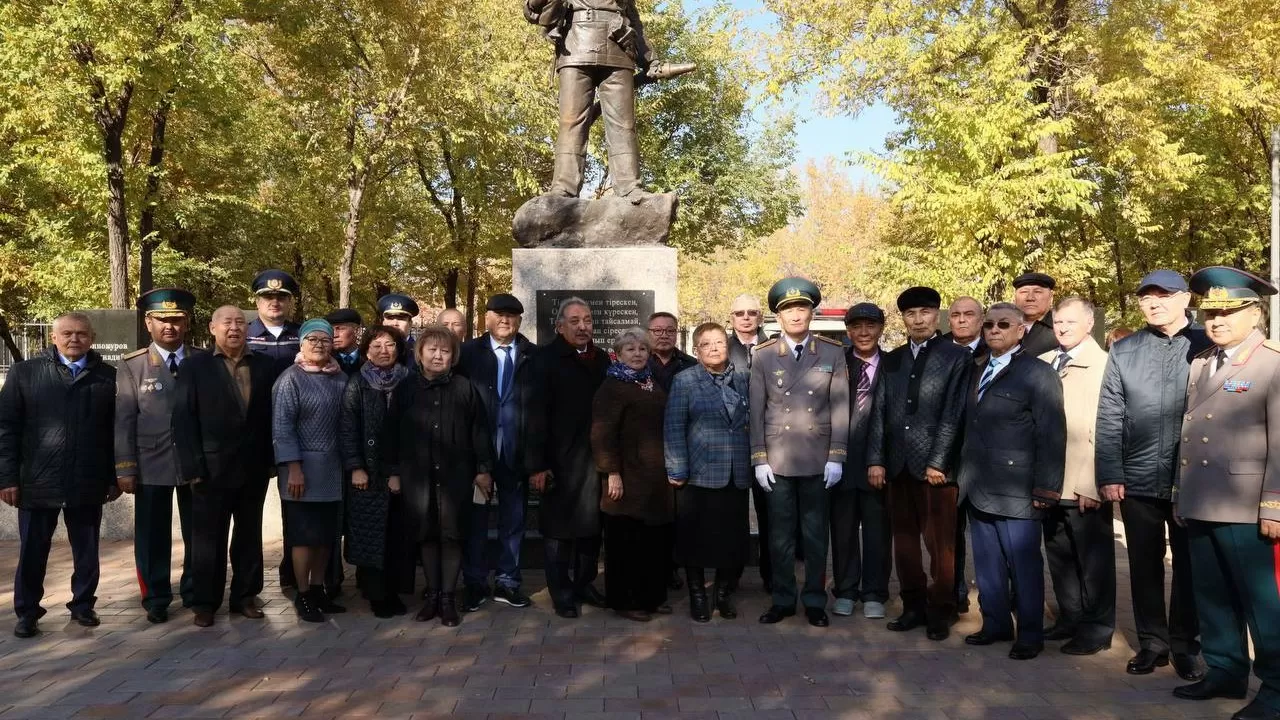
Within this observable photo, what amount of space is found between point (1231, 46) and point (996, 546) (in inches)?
639

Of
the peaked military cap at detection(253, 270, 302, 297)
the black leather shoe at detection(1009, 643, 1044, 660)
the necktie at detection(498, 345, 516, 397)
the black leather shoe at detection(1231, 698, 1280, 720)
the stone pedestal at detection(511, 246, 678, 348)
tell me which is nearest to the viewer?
the black leather shoe at detection(1231, 698, 1280, 720)

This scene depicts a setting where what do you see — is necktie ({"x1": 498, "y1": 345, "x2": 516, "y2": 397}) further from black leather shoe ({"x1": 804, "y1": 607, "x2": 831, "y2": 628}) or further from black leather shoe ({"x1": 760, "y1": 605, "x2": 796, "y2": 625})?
black leather shoe ({"x1": 804, "y1": 607, "x2": 831, "y2": 628})

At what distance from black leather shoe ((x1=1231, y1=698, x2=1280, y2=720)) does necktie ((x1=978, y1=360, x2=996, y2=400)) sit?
193cm

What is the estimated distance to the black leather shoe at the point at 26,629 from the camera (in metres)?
5.64

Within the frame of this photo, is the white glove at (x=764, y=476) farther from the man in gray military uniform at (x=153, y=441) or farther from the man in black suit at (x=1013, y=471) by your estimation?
the man in gray military uniform at (x=153, y=441)

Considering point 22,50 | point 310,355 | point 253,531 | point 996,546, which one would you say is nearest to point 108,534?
point 253,531

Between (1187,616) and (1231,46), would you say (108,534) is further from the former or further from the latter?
(1231,46)

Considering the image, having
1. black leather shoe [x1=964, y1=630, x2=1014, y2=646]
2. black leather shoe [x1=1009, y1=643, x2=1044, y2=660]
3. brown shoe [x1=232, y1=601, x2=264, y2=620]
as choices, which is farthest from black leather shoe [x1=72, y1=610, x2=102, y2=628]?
black leather shoe [x1=1009, y1=643, x2=1044, y2=660]

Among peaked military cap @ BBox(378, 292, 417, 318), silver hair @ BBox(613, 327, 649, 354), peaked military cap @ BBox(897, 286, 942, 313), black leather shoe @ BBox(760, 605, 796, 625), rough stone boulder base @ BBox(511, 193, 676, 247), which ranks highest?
rough stone boulder base @ BBox(511, 193, 676, 247)

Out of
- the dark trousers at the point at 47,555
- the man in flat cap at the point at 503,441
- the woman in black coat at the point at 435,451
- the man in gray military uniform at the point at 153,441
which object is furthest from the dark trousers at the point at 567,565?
the dark trousers at the point at 47,555

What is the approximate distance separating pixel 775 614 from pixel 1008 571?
4.56ft

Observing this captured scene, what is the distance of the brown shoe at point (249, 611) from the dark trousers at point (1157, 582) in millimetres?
5071

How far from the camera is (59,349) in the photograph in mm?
5809

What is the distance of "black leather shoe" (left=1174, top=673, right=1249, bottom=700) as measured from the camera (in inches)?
180
